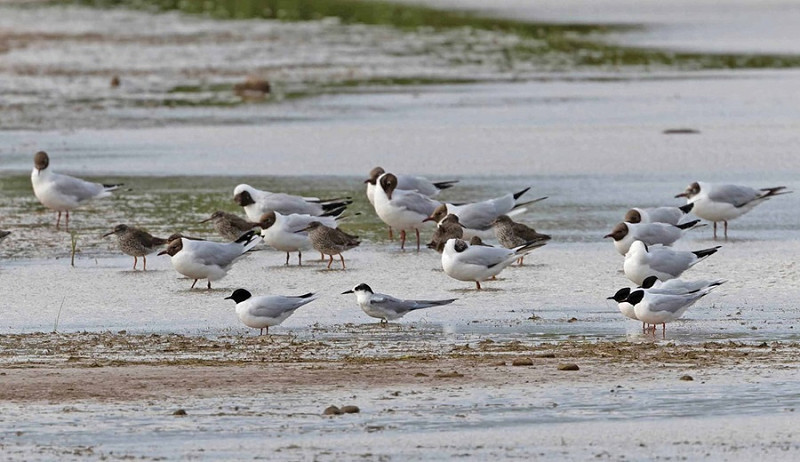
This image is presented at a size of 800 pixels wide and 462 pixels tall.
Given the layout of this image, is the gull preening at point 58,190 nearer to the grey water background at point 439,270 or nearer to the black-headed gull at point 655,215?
the grey water background at point 439,270

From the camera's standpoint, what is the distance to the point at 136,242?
13477 millimetres

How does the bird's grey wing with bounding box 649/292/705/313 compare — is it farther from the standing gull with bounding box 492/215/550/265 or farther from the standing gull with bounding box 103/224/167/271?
the standing gull with bounding box 103/224/167/271

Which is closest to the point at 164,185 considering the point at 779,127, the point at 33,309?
the point at 33,309

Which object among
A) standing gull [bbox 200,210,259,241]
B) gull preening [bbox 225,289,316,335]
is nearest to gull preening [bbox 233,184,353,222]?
standing gull [bbox 200,210,259,241]

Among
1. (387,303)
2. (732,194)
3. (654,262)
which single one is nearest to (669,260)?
(654,262)

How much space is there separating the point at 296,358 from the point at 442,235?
4.61m

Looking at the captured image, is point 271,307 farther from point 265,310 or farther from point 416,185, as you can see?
point 416,185

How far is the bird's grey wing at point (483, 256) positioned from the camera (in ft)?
40.2

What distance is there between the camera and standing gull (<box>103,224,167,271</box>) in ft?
44.3

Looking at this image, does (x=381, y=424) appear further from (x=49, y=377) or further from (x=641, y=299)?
(x=641, y=299)

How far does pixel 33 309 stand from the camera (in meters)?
11.6

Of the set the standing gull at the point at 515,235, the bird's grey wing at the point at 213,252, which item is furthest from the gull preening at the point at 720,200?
the bird's grey wing at the point at 213,252

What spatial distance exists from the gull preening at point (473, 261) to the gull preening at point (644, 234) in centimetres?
108

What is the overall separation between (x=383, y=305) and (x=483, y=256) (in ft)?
5.71
